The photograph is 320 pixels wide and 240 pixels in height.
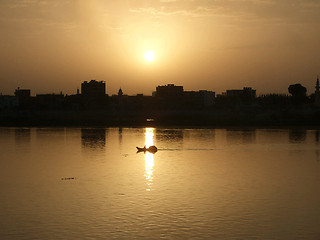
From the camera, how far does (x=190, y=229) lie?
22.4 meters

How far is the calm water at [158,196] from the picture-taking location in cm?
2238

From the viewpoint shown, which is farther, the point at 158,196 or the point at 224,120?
the point at 224,120

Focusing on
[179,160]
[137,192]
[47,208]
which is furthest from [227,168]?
[47,208]

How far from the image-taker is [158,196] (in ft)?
100

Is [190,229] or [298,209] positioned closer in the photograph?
[190,229]

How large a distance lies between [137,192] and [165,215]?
703 cm

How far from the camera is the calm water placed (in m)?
22.4

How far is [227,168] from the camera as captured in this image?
45.8 m

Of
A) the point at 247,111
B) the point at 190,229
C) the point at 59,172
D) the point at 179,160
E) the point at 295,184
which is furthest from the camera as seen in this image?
the point at 247,111

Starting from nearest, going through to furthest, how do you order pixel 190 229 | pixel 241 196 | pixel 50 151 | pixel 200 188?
1. pixel 190 229
2. pixel 241 196
3. pixel 200 188
4. pixel 50 151

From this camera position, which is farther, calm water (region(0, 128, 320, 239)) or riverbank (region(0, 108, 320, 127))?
riverbank (region(0, 108, 320, 127))

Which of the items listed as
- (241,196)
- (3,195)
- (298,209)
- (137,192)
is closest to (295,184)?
(241,196)

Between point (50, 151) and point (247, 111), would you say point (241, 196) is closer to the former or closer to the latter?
point (50, 151)

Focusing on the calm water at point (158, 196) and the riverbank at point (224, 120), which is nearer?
the calm water at point (158, 196)
